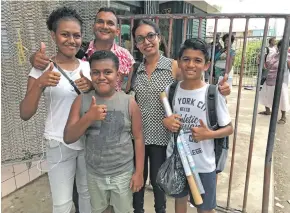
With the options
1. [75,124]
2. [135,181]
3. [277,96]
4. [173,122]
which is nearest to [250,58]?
[277,96]

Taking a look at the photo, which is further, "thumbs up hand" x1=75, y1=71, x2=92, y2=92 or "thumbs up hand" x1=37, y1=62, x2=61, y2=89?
"thumbs up hand" x1=75, y1=71, x2=92, y2=92

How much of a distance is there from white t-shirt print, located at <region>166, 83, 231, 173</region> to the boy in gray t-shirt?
30 centimetres

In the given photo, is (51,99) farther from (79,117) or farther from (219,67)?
(219,67)

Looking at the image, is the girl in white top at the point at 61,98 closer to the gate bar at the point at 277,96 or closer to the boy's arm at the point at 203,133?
the boy's arm at the point at 203,133

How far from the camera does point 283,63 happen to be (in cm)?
206

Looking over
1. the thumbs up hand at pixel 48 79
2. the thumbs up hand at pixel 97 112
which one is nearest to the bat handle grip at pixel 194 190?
the thumbs up hand at pixel 97 112

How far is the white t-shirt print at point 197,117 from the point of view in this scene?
178 centimetres

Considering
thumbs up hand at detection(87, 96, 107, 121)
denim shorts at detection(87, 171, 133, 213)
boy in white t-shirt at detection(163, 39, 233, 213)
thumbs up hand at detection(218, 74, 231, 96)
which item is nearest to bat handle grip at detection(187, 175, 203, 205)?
boy in white t-shirt at detection(163, 39, 233, 213)

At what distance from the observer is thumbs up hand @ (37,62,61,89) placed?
1.55m

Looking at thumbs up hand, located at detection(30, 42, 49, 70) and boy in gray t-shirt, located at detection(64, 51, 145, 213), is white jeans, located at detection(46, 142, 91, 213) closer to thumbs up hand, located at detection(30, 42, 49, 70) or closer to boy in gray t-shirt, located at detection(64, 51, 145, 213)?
boy in gray t-shirt, located at detection(64, 51, 145, 213)

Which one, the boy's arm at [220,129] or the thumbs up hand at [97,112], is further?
the boy's arm at [220,129]

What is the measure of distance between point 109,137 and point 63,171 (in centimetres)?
41

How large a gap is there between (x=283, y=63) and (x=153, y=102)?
1049 mm

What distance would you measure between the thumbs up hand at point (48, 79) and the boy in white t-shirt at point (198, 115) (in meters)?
0.74
